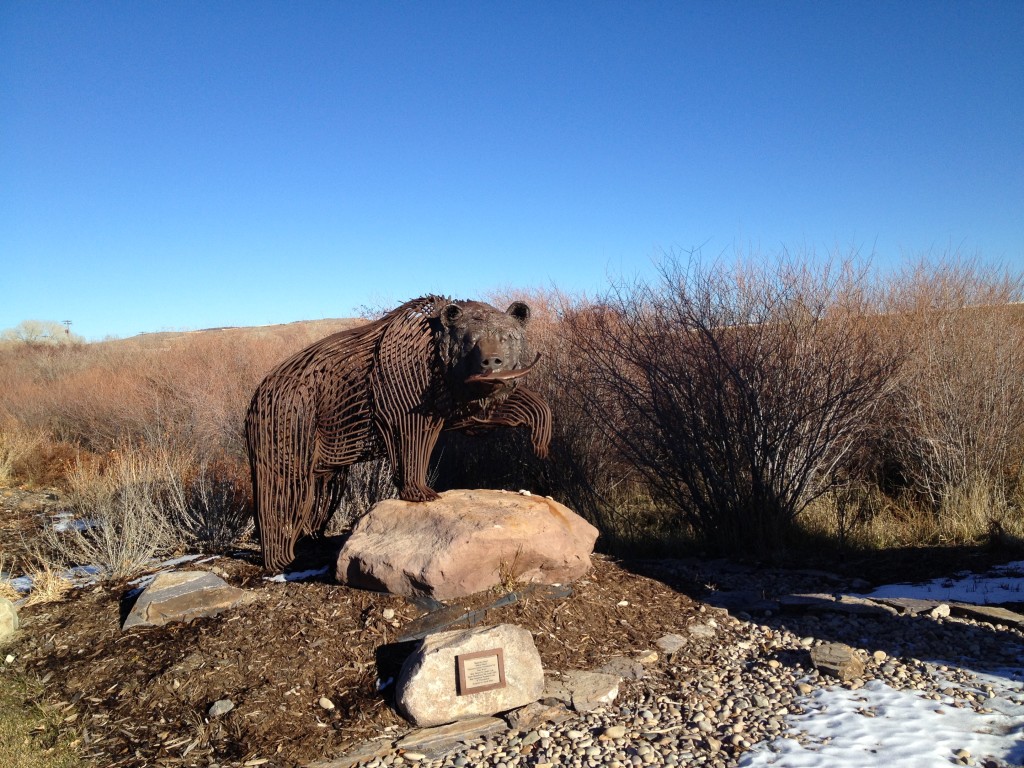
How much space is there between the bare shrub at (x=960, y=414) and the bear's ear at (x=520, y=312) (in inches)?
201

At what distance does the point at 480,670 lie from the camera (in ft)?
12.9

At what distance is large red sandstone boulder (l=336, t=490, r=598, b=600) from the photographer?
4.71 meters

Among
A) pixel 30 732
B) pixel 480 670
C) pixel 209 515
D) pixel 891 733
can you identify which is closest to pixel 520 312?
pixel 480 670

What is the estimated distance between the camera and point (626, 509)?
9.12 m

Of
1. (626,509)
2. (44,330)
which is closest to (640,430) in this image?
(626,509)

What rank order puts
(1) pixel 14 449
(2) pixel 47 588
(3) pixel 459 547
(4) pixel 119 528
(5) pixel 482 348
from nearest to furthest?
(3) pixel 459 547, (5) pixel 482 348, (2) pixel 47 588, (4) pixel 119 528, (1) pixel 14 449

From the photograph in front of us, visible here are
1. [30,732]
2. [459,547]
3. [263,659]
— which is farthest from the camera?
[459,547]

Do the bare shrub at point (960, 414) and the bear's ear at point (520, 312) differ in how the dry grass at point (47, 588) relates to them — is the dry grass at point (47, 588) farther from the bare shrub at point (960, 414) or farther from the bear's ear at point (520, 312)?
the bare shrub at point (960, 414)

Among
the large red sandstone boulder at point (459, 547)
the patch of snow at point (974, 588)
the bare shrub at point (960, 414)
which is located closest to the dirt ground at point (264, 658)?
the large red sandstone boulder at point (459, 547)

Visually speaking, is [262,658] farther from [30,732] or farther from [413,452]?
[413,452]

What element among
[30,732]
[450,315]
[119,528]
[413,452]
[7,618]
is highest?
[450,315]

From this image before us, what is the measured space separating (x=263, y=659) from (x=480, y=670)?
1395 millimetres

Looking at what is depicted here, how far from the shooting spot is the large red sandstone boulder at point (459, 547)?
15.4ft

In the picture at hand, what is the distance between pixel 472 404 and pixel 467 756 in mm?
2391
